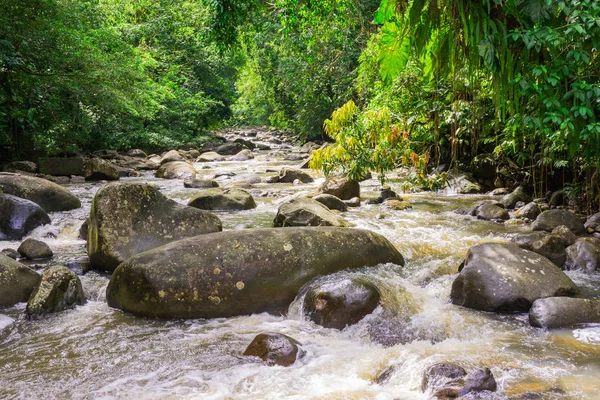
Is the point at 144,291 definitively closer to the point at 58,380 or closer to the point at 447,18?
the point at 58,380

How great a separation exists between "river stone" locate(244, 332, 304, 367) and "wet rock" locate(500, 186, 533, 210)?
751 centimetres

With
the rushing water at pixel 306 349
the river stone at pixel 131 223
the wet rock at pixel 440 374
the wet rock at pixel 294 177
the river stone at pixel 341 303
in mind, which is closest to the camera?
the wet rock at pixel 440 374

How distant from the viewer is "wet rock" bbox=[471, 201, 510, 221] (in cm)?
916

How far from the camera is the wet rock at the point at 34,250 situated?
22.1ft

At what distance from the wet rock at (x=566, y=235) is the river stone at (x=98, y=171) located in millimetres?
12506

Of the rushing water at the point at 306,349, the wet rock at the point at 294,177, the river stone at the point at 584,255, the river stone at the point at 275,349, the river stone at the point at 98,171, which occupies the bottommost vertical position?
the rushing water at the point at 306,349

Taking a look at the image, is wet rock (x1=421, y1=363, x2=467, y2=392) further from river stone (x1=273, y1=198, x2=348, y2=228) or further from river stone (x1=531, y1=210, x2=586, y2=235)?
river stone (x1=531, y1=210, x2=586, y2=235)

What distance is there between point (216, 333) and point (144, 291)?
35.1 inches

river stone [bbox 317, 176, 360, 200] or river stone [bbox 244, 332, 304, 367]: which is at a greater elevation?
river stone [bbox 317, 176, 360, 200]

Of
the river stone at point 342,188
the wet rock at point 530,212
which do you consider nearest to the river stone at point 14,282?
the river stone at point 342,188

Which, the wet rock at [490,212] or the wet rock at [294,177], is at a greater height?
the wet rock at [294,177]

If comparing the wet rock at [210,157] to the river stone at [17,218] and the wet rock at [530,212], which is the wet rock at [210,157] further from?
the wet rock at [530,212]

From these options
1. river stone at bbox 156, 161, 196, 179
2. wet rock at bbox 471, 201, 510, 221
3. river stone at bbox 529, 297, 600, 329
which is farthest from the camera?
river stone at bbox 156, 161, 196, 179

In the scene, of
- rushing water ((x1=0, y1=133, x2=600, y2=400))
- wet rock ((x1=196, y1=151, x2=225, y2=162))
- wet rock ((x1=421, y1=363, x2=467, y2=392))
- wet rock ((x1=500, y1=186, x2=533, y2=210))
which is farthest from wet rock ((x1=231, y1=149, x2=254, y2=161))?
wet rock ((x1=421, y1=363, x2=467, y2=392))
